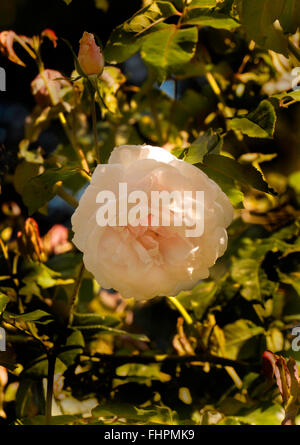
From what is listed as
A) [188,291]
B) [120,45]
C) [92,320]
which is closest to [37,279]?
[92,320]

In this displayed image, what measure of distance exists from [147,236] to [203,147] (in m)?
0.13

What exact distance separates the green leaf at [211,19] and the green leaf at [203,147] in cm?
14

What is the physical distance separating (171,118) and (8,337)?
512 millimetres

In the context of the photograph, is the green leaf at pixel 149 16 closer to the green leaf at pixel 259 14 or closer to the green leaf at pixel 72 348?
the green leaf at pixel 259 14

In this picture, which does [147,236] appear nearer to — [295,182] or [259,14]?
[259,14]

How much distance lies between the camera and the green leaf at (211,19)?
0.66 m

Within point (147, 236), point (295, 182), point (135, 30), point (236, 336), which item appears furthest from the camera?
point (295, 182)

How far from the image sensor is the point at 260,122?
63 centimetres

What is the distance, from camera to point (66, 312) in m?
0.77

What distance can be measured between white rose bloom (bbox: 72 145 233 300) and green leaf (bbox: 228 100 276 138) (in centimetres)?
12

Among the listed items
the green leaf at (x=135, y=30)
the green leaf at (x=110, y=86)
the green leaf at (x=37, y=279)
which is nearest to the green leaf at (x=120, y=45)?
the green leaf at (x=135, y=30)

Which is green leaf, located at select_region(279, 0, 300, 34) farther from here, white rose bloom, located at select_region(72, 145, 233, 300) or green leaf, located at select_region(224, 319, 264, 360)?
green leaf, located at select_region(224, 319, 264, 360)
